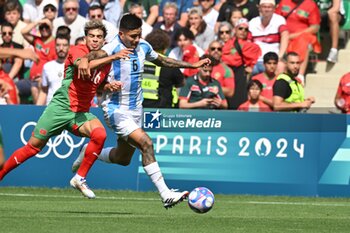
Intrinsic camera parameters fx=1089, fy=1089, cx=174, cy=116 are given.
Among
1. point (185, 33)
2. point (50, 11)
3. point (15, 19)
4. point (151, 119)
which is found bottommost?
point (151, 119)

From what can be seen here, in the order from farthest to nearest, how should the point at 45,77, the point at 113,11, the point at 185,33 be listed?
the point at 113,11
the point at 185,33
the point at 45,77

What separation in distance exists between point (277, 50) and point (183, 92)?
2.74m

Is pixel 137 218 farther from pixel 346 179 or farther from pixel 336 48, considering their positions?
pixel 336 48

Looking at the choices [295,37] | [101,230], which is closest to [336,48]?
[295,37]

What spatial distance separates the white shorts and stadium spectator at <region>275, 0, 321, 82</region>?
7.54m

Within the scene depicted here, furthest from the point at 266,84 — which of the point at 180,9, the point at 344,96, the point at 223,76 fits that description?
the point at 180,9

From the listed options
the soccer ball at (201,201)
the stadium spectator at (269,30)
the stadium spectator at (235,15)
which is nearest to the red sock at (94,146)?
the soccer ball at (201,201)

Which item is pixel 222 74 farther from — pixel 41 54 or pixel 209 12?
pixel 41 54

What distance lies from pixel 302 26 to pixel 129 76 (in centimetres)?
809

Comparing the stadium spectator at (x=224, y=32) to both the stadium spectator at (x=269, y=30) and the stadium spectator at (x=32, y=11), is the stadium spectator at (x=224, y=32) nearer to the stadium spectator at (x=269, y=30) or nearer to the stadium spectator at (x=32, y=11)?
the stadium spectator at (x=269, y=30)

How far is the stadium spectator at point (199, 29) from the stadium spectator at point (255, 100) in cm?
243

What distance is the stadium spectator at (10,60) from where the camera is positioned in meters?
20.7

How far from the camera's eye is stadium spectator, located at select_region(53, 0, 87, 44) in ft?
69.9

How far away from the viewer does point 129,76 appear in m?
14.1
